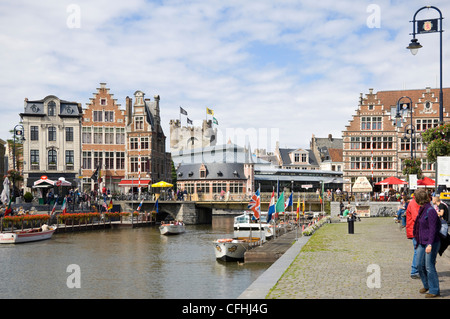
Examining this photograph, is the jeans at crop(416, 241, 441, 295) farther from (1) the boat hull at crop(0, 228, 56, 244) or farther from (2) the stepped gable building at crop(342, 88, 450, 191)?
(2) the stepped gable building at crop(342, 88, 450, 191)

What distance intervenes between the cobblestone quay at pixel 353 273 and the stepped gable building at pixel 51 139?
53.0 metres

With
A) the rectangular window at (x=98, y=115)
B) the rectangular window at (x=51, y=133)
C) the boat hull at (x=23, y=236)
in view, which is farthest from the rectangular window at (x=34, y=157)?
the boat hull at (x=23, y=236)

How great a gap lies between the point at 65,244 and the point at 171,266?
46.7ft

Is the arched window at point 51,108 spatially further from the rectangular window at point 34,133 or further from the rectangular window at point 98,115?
the rectangular window at point 98,115

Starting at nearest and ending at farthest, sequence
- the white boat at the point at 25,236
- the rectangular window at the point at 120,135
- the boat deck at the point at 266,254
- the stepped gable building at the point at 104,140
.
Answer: the boat deck at the point at 266,254, the white boat at the point at 25,236, the stepped gable building at the point at 104,140, the rectangular window at the point at 120,135

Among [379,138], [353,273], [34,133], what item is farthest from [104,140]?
[353,273]

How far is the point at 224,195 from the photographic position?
72.7 metres

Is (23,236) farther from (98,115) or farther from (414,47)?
(98,115)

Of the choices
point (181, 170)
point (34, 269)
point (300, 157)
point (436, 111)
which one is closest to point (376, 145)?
point (436, 111)

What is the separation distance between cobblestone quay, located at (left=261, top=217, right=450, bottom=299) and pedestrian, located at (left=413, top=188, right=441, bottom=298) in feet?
1.43

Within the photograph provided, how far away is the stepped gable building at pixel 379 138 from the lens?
69.8 metres

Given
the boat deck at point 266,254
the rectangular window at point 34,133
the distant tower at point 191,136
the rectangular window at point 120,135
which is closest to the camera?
the boat deck at point 266,254

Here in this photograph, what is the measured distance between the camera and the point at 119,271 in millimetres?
26484
